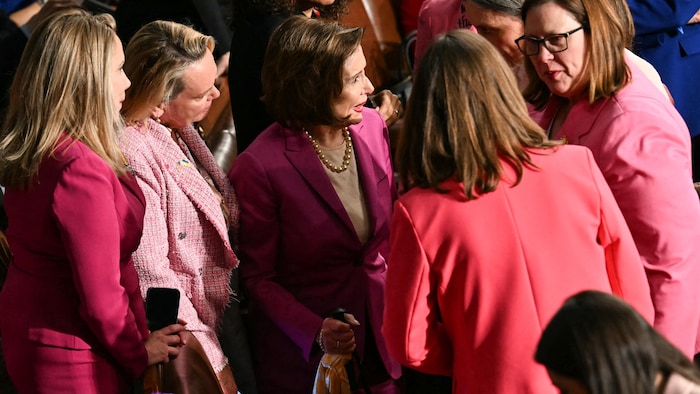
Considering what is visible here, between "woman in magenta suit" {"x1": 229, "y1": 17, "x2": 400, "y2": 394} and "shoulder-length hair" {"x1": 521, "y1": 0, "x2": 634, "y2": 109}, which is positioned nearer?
"shoulder-length hair" {"x1": 521, "y1": 0, "x2": 634, "y2": 109}

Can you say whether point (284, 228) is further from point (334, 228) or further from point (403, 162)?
point (403, 162)

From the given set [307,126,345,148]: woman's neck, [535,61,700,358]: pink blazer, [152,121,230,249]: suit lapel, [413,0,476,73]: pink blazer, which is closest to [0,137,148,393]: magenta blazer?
[152,121,230,249]: suit lapel

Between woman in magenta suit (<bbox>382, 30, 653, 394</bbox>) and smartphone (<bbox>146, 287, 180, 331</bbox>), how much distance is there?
2.50 ft

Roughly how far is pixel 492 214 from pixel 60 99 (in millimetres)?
1123

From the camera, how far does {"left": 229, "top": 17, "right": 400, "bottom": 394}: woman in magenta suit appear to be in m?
2.90

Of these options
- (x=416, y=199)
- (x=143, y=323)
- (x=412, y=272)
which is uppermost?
(x=416, y=199)

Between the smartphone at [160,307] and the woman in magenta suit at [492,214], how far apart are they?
763mm

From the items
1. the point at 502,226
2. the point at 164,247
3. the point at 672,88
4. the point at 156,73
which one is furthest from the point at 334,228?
the point at 672,88

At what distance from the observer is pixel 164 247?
9.34 ft

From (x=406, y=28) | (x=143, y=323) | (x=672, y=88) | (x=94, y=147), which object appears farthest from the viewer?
(x=406, y=28)

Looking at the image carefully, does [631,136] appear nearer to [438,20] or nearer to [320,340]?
[320,340]

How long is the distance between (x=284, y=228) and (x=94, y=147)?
0.66m

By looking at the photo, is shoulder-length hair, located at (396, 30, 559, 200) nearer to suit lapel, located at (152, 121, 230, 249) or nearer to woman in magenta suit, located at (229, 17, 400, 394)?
woman in magenta suit, located at (229, 17, 400, 394)

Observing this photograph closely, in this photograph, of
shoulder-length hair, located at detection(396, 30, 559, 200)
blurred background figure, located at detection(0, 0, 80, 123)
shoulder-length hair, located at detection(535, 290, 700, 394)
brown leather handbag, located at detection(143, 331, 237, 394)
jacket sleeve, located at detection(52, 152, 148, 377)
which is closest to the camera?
shoulder-length hair, located at detection(535, 290, 700, 394)
